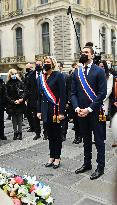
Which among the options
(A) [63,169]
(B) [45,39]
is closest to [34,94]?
(A) [63,169]

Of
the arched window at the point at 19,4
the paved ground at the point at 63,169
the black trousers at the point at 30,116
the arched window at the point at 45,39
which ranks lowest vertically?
the paved ground at the point at 63,169

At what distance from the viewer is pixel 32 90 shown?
882cm

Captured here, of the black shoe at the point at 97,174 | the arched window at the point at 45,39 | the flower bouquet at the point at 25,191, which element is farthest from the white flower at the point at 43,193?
the arched window at the point at 45,39

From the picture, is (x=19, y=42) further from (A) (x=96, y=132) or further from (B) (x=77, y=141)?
(A) (x=96, y=132)

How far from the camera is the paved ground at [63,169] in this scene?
4.51 meters

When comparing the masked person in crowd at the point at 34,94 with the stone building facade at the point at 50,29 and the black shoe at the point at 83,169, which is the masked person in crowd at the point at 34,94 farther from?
the stone building facade at the point at 50,29

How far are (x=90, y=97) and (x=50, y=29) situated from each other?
32.8 m

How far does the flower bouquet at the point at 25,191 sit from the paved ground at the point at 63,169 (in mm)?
584

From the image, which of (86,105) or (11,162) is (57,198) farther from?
(11,162)

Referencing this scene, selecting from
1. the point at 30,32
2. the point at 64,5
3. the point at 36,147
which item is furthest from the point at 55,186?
the point at 30,32

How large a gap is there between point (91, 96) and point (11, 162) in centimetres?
204

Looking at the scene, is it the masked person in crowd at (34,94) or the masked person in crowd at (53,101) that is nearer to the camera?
the masked person in crowd at (53,101)

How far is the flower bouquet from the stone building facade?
1293 inches

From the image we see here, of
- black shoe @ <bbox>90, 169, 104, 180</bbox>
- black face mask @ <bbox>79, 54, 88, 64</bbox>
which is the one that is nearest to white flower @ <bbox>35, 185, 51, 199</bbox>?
black shoe @ <bbox>90, 169, 104, 180</bbox>
